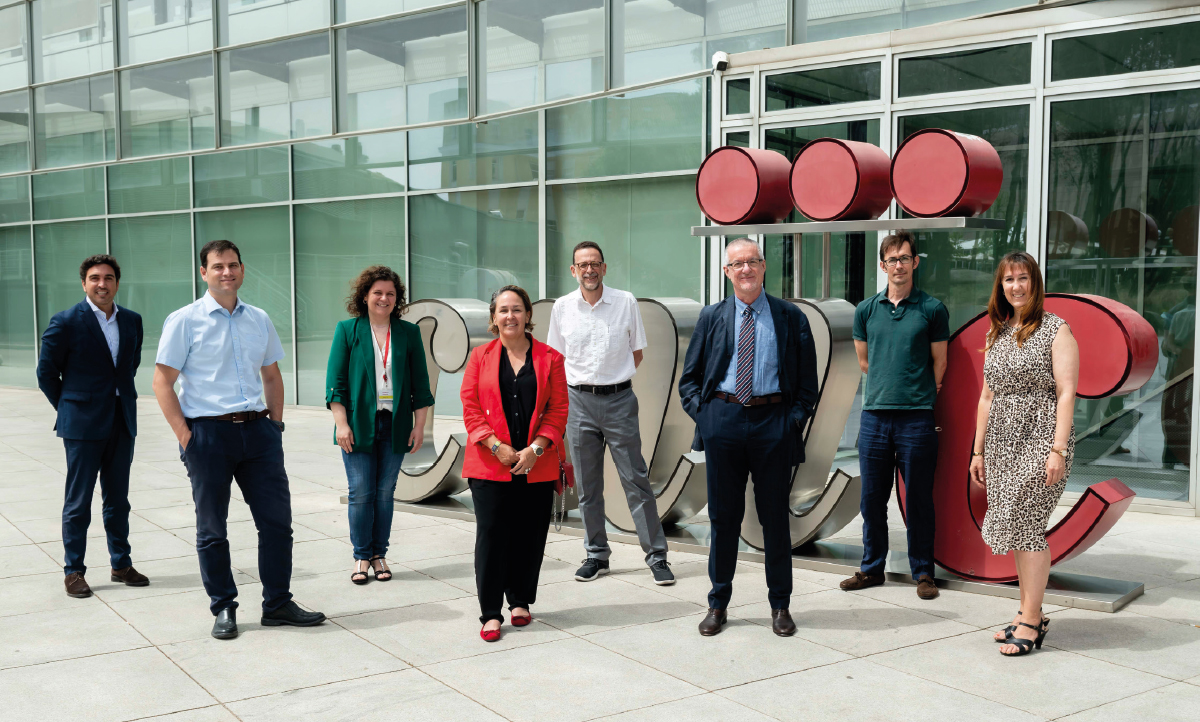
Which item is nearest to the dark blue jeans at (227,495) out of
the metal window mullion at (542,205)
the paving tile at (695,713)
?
the paving tile at (695,713)

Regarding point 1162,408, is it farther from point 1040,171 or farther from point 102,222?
point 102,222

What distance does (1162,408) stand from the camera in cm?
848

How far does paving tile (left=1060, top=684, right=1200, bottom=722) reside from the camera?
13.0ft

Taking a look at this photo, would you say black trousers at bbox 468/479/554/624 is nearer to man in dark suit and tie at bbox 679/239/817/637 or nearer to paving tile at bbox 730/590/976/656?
man in dark suit and tie at bbox 679/239/817/637

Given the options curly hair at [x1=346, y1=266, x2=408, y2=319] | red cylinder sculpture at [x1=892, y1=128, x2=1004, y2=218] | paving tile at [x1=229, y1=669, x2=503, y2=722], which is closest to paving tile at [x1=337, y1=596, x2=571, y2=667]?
paving tile at [x1=229, y1=669, x2=503, y2=722]

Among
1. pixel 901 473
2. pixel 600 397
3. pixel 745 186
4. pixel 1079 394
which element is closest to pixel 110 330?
pixel 600 397

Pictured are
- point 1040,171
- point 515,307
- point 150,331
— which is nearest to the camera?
point 515,307

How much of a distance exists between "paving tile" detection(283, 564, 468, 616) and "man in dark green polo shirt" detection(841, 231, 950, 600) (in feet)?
7.59

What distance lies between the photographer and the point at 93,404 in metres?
5.93

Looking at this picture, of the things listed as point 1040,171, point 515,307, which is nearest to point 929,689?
point 515,307

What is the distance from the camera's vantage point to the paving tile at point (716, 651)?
452cm

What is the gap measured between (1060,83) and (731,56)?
10.8 feet

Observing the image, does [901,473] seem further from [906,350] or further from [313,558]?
[313,558]

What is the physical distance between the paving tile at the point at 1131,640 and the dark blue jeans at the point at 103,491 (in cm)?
503
